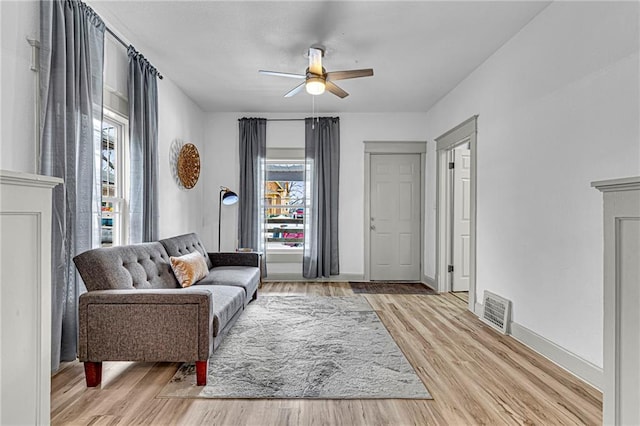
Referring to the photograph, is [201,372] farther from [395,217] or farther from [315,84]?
[395,217]

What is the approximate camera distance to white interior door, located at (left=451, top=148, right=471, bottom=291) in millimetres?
5344

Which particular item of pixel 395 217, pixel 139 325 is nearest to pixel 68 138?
pixel 139 325

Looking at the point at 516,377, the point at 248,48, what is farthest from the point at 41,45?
the point at 516,377

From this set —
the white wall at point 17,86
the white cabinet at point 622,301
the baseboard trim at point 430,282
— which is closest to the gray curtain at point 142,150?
the white wall at point 17,86

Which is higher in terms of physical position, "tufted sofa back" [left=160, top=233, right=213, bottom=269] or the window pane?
the window pane

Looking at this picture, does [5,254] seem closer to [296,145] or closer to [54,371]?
[54,371]

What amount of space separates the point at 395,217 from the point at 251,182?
2354 mm

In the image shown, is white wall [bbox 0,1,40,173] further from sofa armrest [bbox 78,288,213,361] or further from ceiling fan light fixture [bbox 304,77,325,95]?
ceiling fan light fixture [bbox 304,77,325,95]

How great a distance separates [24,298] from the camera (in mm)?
1207

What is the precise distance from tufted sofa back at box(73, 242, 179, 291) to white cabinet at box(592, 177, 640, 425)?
2.59 meters

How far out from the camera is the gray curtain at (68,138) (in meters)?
2.34

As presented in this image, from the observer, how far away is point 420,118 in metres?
6.03

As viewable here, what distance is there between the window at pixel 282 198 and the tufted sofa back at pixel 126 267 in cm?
272

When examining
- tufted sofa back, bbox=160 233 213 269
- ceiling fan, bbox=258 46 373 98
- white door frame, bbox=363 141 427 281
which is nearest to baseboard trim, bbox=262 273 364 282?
white door frame, bbox=363 141 427 281
